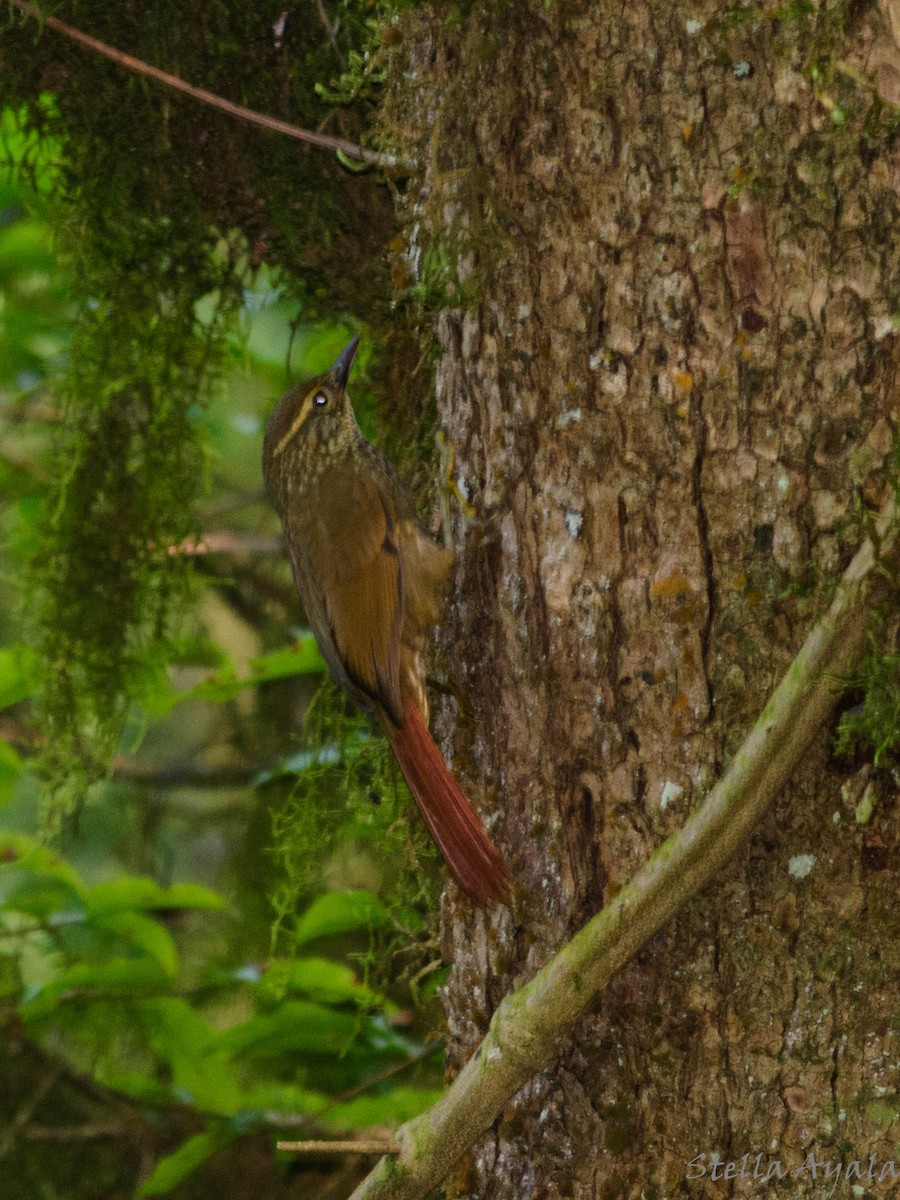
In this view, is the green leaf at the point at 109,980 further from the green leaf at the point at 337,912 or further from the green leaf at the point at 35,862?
the green leaf at the point at 337,912

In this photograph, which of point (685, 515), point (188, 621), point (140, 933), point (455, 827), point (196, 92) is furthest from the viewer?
point (188, 621)

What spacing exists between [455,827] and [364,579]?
0.84 m

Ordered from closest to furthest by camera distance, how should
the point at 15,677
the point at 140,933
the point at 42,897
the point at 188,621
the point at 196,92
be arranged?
the point at 196,92 → the point at 42,897 → the point at 140,933 → the point at 15,677 → the point at 188,621

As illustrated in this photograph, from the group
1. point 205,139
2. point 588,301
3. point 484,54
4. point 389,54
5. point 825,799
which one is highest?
point 205,139

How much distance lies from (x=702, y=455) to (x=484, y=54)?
685 mm

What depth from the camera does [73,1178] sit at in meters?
4.00

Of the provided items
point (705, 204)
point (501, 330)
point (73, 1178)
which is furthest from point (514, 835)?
point (73, 1178)

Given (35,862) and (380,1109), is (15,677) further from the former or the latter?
(380,1109)

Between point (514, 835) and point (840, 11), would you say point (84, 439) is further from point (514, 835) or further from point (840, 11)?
point (840, 11)

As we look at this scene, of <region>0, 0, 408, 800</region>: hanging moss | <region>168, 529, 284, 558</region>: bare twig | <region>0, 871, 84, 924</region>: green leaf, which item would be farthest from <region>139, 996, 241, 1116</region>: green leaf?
<region>168, 529, 284, 558</region>: bare twig

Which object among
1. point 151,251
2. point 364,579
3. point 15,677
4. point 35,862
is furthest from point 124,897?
point 151,251

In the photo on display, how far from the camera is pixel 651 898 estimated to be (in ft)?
6.01

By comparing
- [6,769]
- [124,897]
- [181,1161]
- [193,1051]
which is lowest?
[181,1161]

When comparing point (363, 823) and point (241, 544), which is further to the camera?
point (241, 544)
